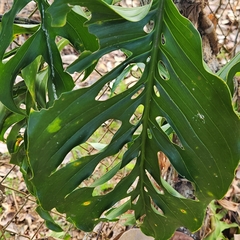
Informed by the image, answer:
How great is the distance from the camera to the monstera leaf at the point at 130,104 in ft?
1.98

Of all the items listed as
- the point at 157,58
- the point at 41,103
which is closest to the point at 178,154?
the point at 157,58

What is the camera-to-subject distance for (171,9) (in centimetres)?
60

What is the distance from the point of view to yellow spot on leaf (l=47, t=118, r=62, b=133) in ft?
2.14

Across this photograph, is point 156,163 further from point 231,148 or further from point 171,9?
point 171,9

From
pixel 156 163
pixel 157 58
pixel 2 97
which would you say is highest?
pixel 157 58

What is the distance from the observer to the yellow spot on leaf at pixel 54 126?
0.65 m

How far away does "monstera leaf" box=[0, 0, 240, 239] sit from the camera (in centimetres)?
60

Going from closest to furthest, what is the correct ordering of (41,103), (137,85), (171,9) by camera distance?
(171,9) → (137,85) → (41,103)

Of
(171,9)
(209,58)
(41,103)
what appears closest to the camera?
(171,9)

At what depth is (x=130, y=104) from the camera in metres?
0.73

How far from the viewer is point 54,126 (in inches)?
25.9

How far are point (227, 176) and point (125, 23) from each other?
315 millimetres

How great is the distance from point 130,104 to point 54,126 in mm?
154

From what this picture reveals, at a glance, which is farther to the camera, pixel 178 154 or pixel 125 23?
pixel 178 154
